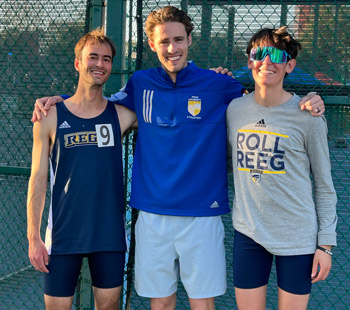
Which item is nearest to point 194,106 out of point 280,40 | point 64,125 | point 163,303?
point 280,40

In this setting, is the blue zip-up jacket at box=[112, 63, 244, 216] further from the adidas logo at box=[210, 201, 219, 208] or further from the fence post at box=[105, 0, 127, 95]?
the fence post at box=[105, 0, 127, 95]

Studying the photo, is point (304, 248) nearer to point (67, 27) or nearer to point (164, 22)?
point (164, 22)

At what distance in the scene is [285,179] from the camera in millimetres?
2521

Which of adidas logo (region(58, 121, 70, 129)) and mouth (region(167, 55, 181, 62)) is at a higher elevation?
mouth (region(167, 55, 181, 62))

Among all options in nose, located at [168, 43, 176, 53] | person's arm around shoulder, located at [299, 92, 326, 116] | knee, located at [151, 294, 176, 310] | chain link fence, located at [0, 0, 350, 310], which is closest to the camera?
person's arm around shoulder, located at [299, 92, 326, 116]

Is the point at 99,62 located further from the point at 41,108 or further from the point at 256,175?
the point at 256,175

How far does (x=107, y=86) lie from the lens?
334 cm

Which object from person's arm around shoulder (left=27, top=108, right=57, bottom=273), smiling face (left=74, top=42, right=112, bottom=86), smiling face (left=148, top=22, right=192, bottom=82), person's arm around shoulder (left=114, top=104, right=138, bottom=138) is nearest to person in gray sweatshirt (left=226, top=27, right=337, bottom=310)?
smiling face (left=148, top=22, right=192, bottom=82)

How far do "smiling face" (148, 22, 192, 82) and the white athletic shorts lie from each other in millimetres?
865

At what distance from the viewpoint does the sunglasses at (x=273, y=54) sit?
2.52 m

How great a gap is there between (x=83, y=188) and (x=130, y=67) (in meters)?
1.06

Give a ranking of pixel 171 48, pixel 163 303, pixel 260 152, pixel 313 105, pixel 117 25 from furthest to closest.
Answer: pixel 117 25
pixel 163 303
pixel 171 48
pixel 260 152
pixel 313 105

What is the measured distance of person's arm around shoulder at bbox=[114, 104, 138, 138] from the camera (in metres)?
2.95

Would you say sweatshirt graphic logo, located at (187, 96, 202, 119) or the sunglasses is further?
sweatshirt graphic logo, located at (187, 96, 202, 119)
